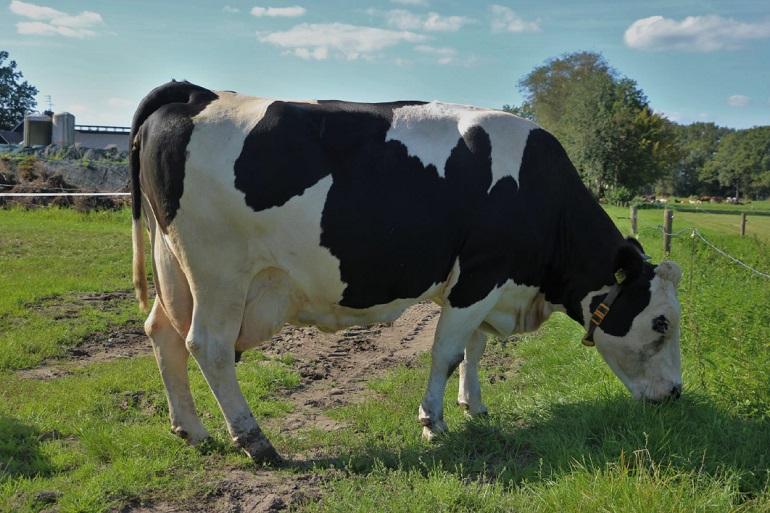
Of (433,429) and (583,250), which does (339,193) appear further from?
(583,250)

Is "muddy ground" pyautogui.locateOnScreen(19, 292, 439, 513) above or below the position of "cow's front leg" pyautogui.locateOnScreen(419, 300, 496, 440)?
below

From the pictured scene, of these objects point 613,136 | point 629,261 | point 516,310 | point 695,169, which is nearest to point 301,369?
point 516,310

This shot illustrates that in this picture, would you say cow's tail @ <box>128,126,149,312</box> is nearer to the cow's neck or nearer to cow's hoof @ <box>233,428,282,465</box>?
cow's hoof @ <box>233,428,282,465</box>

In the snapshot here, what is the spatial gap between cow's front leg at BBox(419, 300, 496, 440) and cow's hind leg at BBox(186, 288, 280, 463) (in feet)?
3.93

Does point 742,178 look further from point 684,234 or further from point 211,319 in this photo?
point 211,319

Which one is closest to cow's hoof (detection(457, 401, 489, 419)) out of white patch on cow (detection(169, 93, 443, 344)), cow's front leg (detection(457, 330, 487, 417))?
cow's front leg (detection(457, 330, 487, 417))

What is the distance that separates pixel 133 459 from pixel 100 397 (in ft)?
5.14

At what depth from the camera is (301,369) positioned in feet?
24.0

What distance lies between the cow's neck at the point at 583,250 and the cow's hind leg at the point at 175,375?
299cm

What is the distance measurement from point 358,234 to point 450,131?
1089mm

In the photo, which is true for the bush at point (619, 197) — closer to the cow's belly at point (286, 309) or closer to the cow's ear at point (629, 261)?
the cow's ear at point (629, 261)

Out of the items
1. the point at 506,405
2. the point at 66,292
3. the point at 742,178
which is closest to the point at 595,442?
the point at 506,405

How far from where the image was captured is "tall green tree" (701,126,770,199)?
370 feet

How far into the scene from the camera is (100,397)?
6098 mm
